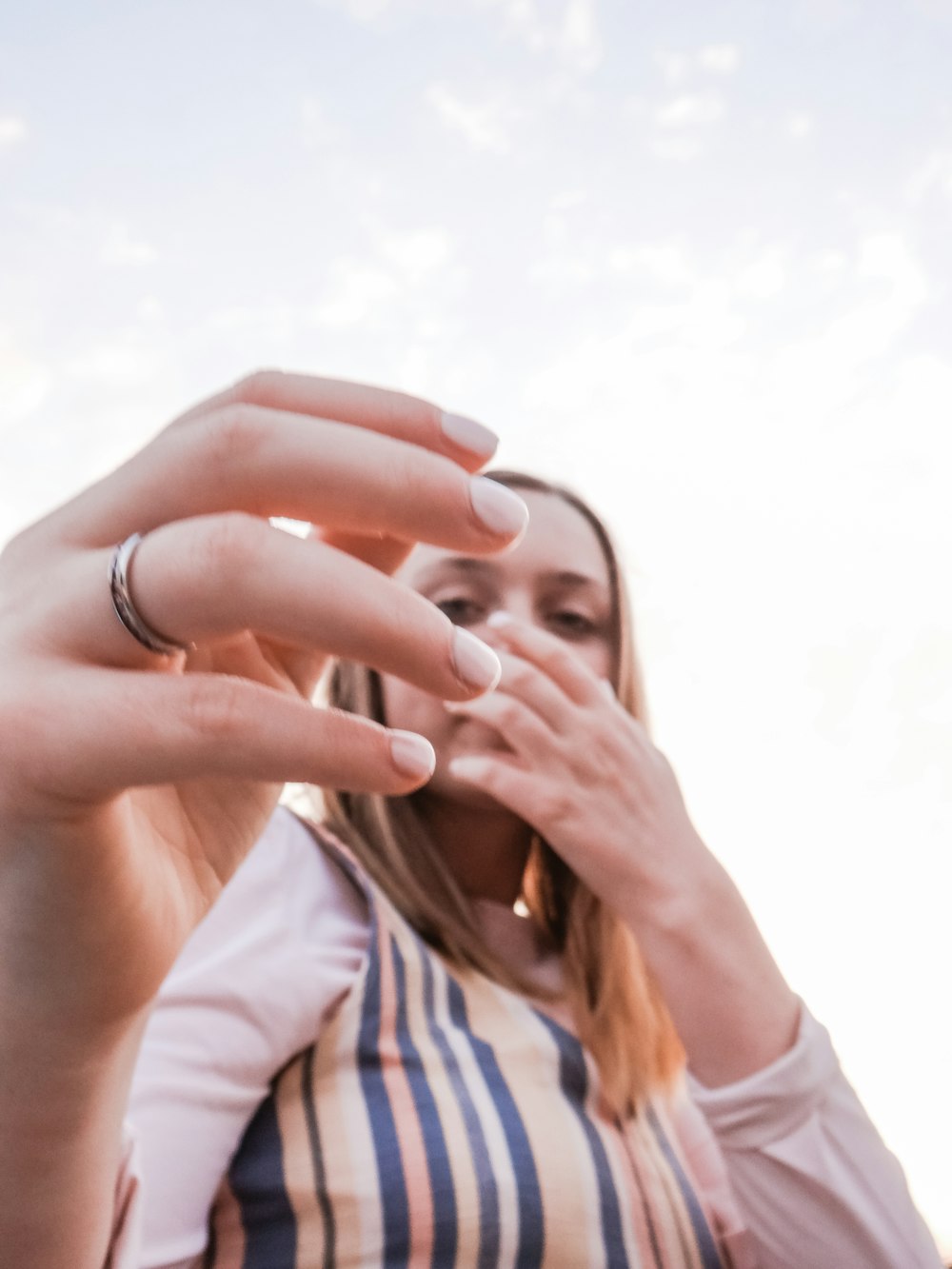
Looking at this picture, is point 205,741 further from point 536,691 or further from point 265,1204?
point 536,691

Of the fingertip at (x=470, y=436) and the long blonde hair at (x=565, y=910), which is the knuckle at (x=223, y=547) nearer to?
the fingertip at (x=470, y=436)

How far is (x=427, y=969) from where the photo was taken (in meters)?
0.91

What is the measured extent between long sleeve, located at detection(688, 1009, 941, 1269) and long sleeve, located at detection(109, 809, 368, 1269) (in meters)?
0.45

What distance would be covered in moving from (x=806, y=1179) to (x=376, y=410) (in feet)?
3.15

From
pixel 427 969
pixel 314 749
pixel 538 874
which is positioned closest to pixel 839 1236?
pixel 427 969

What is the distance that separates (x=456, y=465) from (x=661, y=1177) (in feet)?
2.93

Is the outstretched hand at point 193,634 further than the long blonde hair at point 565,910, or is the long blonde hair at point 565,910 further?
the long blonde hair at point 565,910

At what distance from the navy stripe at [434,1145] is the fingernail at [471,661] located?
59 cm

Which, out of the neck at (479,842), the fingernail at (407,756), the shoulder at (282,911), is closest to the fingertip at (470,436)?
the fingernail at (407,756)

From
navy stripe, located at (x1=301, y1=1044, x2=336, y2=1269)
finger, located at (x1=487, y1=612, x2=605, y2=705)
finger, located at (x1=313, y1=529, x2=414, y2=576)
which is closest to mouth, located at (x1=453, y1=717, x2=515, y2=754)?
finger, located at (x1=487, y1=612, x2=605, y2=705)

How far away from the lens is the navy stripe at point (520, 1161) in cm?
73

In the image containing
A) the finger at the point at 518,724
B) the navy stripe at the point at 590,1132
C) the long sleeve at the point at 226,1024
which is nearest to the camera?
the long sleeve at the point at 226,1024

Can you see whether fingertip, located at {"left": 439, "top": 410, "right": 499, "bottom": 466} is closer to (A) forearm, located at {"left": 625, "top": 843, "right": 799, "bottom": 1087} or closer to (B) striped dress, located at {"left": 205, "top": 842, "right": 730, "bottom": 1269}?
(B) striped dress, located at {"left": 205, "top": 842, "right": 730, "bottom": 1269}

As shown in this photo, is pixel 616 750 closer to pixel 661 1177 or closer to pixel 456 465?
pixel 661 1177
